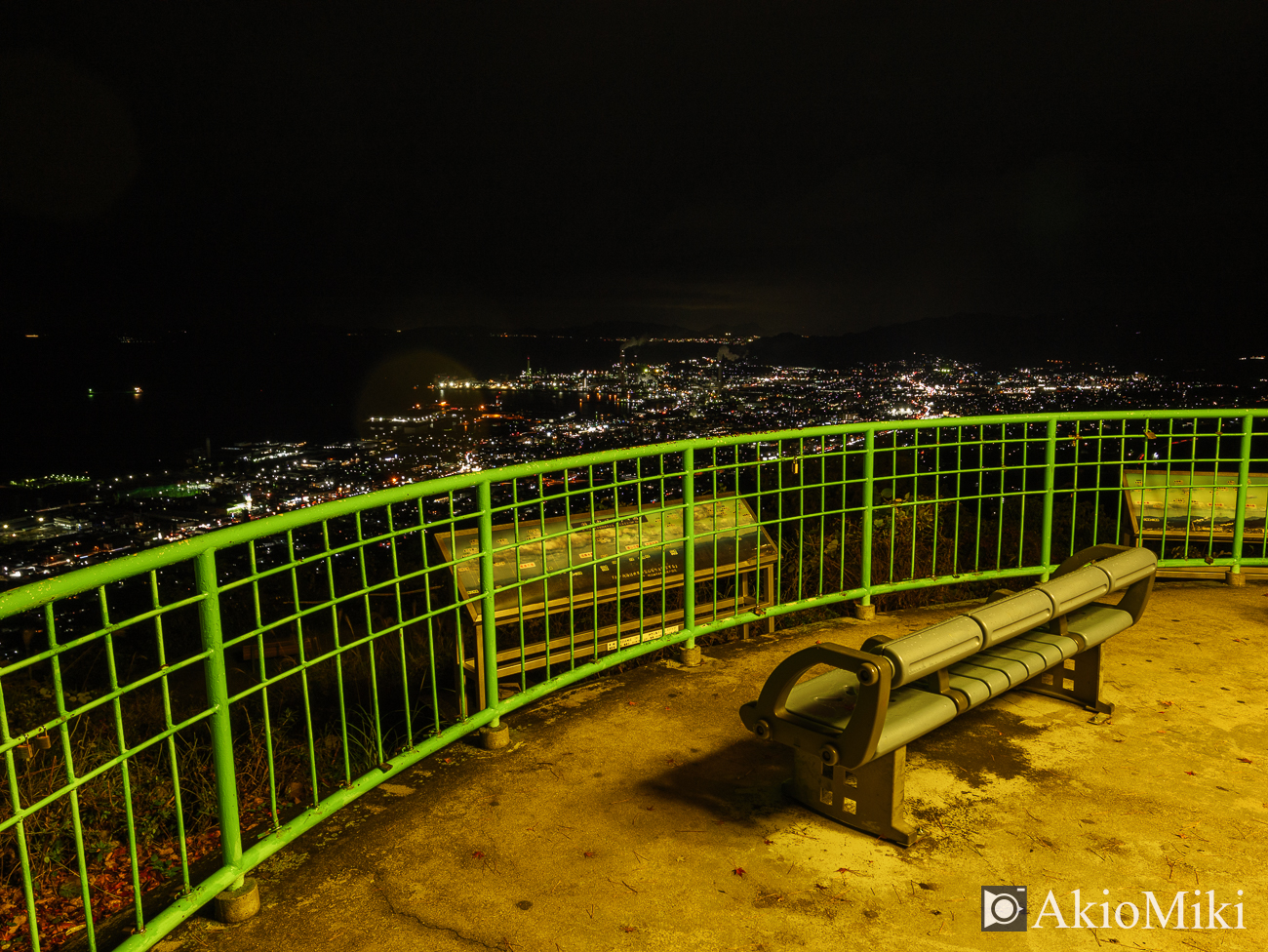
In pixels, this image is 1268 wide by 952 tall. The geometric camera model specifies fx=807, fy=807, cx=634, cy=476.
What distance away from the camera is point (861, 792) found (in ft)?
11.1

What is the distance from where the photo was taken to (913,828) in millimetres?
3340

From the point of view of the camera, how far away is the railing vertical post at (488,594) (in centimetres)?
396

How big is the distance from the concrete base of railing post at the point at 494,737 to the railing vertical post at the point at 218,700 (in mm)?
1367

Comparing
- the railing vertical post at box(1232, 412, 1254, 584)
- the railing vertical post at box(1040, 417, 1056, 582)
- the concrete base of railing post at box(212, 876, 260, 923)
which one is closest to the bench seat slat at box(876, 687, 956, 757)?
the concrete base of railing post at box(212, 876, 260, 923)

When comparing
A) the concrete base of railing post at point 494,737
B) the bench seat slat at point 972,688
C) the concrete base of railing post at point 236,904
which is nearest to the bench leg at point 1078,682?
the bench seat slat at point 972,688

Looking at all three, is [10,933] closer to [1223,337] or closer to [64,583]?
[64,583]

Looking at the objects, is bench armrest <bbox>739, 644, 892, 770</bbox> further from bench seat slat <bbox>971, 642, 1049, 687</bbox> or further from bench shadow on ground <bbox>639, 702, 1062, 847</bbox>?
bench seat slat <bbox>971, 642, 1049, 687</bbox>

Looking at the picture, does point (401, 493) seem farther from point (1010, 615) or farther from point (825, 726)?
point (1010, 615)

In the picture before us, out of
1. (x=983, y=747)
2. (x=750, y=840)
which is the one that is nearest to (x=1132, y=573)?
(x=983, y=747)

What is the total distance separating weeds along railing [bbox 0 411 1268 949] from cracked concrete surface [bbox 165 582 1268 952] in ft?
0.94

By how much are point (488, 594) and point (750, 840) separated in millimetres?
1737

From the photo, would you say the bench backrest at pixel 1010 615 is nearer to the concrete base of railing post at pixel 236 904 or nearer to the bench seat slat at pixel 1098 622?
the bench seat slat at pixel 1098 622

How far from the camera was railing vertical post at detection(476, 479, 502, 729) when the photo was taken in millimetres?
3959

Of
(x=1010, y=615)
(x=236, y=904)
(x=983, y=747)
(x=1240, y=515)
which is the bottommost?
(x=983, y=747)
